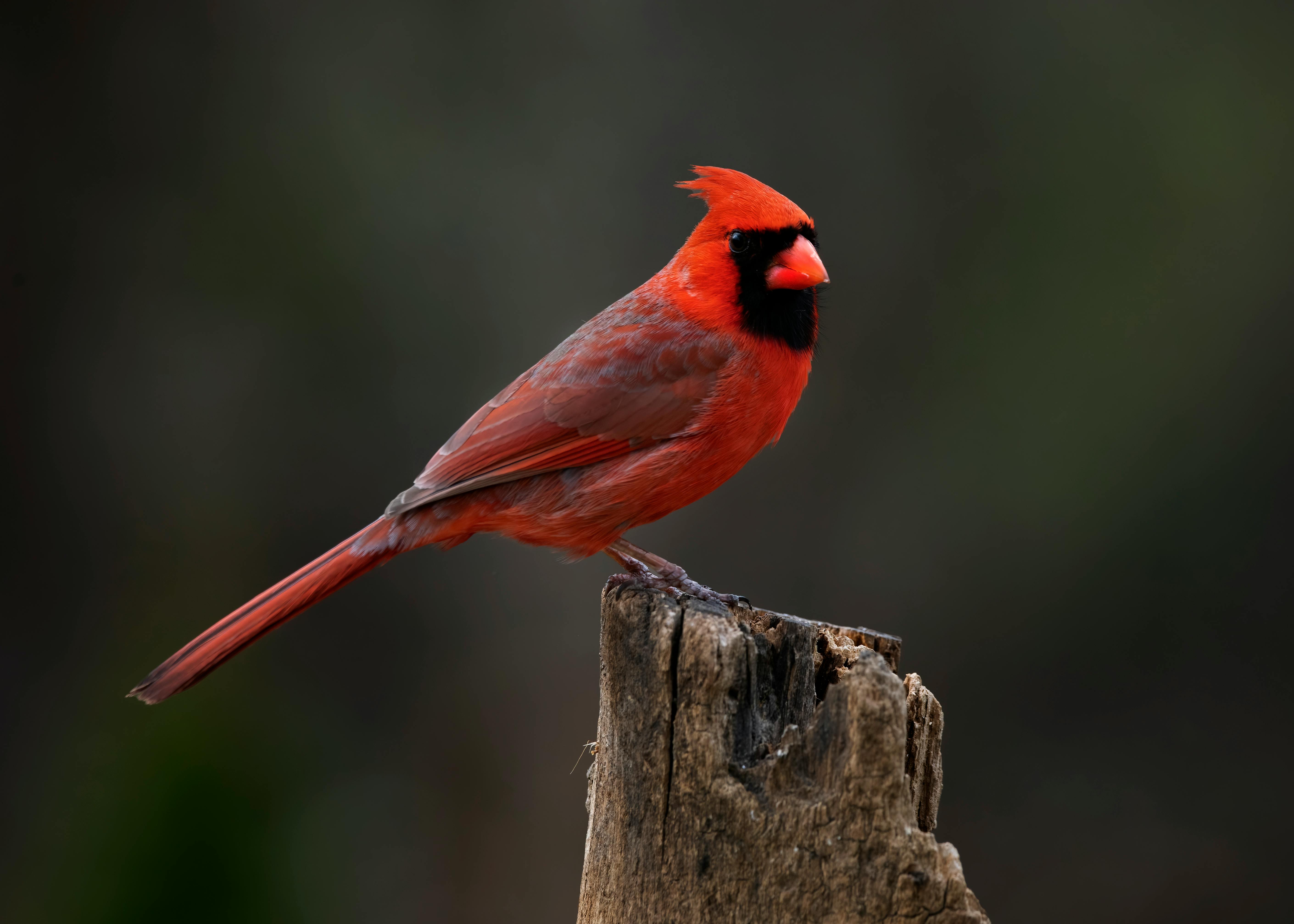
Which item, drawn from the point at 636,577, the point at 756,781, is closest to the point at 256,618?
the point at 636,577

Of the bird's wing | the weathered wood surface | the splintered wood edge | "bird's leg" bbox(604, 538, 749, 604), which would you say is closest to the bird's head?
the bird's wing

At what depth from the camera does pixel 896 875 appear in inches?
64.9

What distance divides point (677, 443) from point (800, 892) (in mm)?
1248

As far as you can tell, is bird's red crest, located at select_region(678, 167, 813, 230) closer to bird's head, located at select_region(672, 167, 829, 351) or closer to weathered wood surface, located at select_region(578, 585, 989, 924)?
bird's head, located at select_region(672, 167, 829, 351)

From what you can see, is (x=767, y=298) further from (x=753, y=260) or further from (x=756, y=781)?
(x=756, y=781)

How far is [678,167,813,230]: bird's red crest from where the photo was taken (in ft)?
9.17

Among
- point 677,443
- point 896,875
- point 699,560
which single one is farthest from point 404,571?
point 896,875

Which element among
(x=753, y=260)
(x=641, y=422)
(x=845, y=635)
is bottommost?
(x=845, y=635)

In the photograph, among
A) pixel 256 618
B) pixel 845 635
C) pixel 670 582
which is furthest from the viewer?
pixel 670 582

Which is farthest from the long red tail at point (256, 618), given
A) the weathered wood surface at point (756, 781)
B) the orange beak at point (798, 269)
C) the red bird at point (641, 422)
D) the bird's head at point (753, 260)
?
the orange beak at point (798, 269)

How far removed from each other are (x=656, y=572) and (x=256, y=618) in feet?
3.40

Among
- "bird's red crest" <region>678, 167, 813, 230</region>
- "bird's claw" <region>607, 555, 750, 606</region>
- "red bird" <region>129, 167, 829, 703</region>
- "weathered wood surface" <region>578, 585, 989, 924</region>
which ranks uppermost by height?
"bird's red crest" <region>678, 167, 813, 230</region>

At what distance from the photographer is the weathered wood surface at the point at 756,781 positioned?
1.67 meters

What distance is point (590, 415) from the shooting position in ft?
9.00
